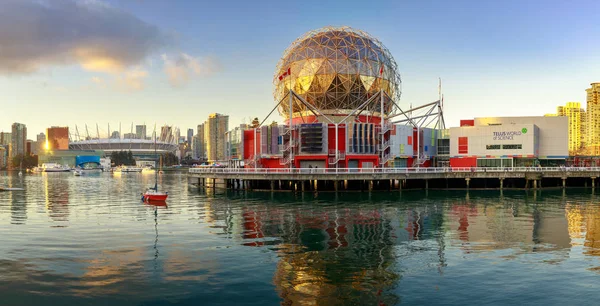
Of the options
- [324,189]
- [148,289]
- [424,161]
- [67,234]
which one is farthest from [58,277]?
[424,161]

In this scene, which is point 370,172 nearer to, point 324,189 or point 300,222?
point 324,189

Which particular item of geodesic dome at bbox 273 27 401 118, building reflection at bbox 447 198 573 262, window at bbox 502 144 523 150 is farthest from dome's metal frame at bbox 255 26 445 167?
building reflection at bbox 447 198 573 262

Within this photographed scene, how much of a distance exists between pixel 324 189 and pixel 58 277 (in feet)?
161

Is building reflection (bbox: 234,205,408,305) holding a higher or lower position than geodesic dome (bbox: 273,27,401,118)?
lower

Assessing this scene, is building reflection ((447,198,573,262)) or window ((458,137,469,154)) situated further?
window ((458,137,469,154))

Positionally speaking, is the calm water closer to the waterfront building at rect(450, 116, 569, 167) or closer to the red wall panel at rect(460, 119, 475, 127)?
the waterfront building at rect(450, 116, 569, 167)

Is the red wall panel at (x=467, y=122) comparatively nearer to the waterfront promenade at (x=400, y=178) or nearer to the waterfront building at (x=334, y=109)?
the waterfront building at (x=334, y=109)

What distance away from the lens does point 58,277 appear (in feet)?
69.4

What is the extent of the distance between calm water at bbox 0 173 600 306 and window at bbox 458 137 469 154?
38.2m

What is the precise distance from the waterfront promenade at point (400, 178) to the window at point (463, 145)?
10.1 m

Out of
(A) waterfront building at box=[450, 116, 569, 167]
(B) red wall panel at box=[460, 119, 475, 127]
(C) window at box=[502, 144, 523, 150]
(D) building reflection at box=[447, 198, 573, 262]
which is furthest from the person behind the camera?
(B) red wall panel at box=[460, 119, 475, 127]

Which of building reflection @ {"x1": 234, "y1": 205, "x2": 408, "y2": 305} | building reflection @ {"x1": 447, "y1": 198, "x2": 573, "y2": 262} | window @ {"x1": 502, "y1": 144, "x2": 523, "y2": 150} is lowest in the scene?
building reflection @ {"x1": 447, "y1": 198, "x2": 573, "y2": 262}

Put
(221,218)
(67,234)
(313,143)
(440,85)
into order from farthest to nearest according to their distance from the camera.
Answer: (440,85), (313,143), (221,218), (67,234)

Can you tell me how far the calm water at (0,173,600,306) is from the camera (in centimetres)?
1870
